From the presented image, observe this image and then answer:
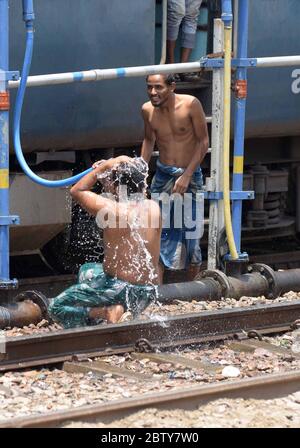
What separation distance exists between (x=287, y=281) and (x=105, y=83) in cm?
194

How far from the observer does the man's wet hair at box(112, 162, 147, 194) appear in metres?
7.23

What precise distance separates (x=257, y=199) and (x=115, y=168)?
3.15 m

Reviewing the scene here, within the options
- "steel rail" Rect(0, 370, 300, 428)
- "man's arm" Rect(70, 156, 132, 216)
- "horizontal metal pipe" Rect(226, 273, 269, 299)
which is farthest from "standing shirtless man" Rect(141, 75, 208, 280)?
"steel rail" Rect(0, 370, 300, 428)

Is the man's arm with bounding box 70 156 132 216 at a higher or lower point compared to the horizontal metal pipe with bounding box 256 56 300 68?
lower

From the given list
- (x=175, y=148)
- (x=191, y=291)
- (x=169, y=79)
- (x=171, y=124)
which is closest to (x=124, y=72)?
(x=169, y=79)

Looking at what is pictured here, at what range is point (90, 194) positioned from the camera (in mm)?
7488

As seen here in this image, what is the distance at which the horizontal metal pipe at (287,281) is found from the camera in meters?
8.84

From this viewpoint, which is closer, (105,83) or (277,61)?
(105,83)

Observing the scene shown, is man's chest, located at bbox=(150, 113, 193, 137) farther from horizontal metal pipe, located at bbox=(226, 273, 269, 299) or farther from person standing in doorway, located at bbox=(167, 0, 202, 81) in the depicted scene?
horizontal metal pipe, located at bbox=(226, 273, 269, 299)

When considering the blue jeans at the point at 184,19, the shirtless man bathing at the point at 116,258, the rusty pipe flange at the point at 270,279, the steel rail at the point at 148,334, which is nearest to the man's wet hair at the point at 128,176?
the shirtless man bathing at the point at 116,258

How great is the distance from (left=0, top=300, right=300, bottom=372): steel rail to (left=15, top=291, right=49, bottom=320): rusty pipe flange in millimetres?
702

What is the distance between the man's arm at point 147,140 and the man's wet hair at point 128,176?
159cm

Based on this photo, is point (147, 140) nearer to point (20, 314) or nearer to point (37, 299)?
point (37, 299)

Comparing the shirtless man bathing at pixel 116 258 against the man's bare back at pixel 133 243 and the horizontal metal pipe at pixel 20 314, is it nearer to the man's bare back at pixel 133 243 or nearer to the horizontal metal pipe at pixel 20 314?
the man's bare back at pixel 133 243
